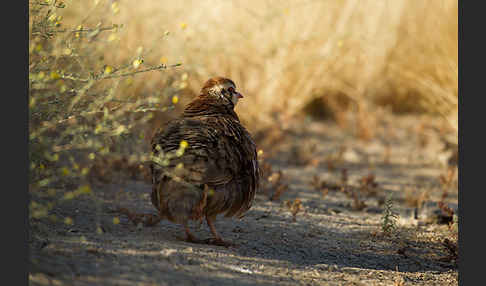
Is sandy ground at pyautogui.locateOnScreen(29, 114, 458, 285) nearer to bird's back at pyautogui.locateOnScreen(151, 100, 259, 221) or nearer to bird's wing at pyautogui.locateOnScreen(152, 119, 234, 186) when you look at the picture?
bird's back at pyautogui.locateOnScreen(151, 100, 259, 221)

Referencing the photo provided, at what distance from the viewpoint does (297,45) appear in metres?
8.16

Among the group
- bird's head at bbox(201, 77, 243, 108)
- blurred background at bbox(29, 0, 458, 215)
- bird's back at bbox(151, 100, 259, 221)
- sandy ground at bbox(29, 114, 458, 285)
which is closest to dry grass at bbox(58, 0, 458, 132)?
blurred background at bbox(29, 0, 458, 215)

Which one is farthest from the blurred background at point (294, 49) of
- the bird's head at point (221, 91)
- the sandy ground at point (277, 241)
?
the bird's head at point (221, 91)

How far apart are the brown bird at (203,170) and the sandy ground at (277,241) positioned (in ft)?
1.01

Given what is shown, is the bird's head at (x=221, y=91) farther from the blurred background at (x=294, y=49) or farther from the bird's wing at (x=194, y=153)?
the blurred background at (x=294, y=49)

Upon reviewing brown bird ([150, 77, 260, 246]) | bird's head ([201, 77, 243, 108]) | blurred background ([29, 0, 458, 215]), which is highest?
blurred background ([29, 0, 458, 215])

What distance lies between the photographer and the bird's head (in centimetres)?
480

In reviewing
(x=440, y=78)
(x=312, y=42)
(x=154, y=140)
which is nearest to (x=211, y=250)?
(x=154, y=140)

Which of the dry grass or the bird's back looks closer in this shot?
the bird's back

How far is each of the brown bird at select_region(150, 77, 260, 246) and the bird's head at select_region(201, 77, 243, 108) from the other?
0.37 m

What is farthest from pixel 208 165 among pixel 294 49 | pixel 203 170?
pixel 294 49

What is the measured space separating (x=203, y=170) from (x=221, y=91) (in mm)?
1239

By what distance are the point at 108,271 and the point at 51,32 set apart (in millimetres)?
1936

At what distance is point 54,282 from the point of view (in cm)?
293
